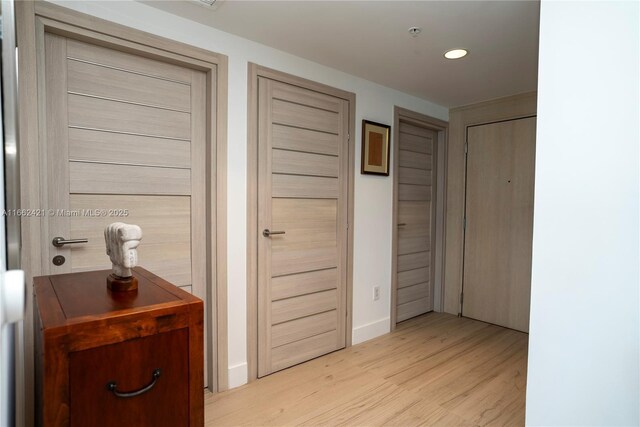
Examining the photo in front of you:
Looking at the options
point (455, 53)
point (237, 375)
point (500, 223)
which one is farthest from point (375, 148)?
point (237, 375)

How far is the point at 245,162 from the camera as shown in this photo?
7.32ft

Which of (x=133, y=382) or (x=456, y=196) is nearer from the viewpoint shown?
(x=133, y=382)

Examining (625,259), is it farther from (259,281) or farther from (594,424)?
(259,281)

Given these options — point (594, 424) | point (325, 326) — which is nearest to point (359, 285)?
point (325, 326)

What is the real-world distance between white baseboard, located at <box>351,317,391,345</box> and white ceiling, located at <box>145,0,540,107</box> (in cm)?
211

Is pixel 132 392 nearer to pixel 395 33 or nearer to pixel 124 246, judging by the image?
pixel 124 246

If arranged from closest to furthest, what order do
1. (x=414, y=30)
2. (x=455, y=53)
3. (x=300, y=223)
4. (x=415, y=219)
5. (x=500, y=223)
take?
(x=414, y=30) → (x=455, y=53) → (x=300, y=223) → (x=500, y=223) → (x=415, y=219)

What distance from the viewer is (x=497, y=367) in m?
2.59

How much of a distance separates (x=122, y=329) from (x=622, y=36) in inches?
75.4

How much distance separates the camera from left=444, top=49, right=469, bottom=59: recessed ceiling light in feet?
7.57

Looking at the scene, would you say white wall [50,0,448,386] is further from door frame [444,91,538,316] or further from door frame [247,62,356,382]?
door frame [444,91,538,316]

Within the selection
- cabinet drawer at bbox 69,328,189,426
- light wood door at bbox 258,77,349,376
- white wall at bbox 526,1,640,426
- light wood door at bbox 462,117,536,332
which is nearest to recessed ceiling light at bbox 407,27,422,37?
white wall at bbox 526,1,640,426

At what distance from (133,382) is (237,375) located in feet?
5.46

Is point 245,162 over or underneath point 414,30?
underneath
